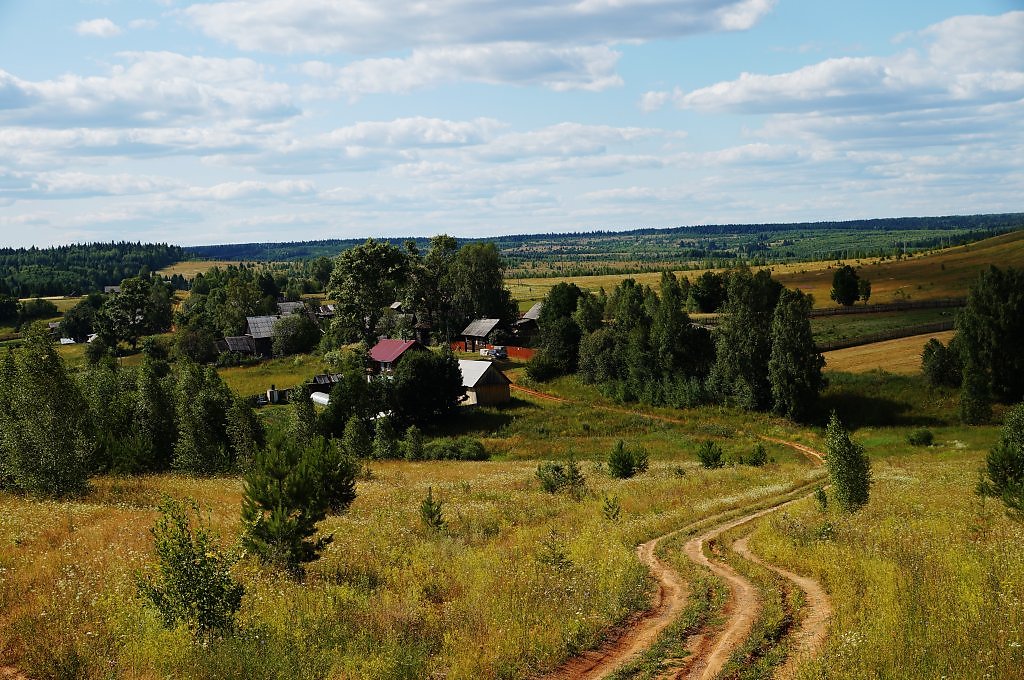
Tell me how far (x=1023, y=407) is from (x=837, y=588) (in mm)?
18934

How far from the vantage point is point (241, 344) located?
105 meters

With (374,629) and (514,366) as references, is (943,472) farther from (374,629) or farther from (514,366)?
(514,366)

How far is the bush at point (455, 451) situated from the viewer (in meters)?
52.8

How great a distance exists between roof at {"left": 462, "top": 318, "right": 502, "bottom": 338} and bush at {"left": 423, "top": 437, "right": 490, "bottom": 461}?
124 feet

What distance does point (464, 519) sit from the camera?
24.0 metres

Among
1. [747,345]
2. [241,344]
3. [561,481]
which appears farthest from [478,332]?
[561,481]

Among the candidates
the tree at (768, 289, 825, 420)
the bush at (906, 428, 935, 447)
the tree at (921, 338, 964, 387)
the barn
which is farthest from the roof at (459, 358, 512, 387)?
the tree at (921, 338, 964, 387)

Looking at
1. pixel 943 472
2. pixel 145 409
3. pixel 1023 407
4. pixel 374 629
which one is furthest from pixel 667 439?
pixel 374 629

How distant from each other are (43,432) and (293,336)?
255 feet

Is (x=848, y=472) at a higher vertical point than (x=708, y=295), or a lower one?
lower

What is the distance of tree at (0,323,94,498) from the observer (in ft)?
83.7

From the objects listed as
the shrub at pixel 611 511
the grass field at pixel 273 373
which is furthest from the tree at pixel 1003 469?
the grass field at pixel 273 373

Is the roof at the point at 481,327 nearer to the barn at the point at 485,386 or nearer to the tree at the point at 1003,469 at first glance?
the barn at the point at 485,386

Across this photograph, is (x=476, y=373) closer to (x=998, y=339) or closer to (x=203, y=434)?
(x=203, y=434)
